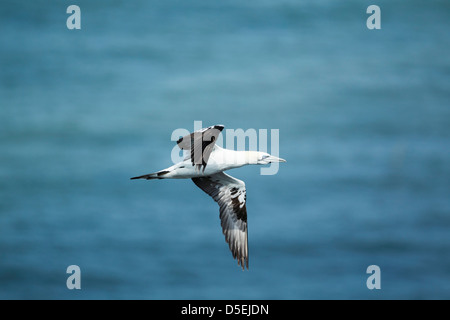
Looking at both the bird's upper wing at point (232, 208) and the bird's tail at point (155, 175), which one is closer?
the bird's tail at point (155, 175)

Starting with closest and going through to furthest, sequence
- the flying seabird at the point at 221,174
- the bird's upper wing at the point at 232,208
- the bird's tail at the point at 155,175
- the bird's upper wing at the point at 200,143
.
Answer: the bird's upper wing at the point at 200,143, the flying seabird at the point at 221,174, the bird's tail at the point at 155,175, the bird's upper wing at the point at 232,208

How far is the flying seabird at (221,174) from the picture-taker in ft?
60.2

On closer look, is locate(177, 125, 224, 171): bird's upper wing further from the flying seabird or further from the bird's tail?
the bird's tail

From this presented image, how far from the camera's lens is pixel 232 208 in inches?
811

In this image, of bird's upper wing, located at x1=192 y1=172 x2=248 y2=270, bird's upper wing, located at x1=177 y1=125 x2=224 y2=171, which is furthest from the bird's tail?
bird's upper wing, located at x1=192 y1=172 x2=248 y2=270

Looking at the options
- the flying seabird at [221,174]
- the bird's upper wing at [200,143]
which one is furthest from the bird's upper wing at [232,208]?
the bird's upper wing at [200,143]

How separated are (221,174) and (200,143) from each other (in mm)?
2062

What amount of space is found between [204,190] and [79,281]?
5440 mm

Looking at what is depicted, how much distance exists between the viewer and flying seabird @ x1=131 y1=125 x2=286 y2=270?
1836 cm

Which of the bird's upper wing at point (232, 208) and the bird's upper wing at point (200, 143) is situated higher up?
the bird's upper wing at point (200, 143)

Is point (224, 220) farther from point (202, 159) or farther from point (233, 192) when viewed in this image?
point (202, 159)

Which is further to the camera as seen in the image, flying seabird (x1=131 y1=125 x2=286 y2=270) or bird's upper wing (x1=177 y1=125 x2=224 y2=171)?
flying seabird (x1=131 y1=125 x2=286 y2=270)

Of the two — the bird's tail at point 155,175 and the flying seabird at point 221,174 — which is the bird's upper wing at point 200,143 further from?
the bird's tail at point 155,175
